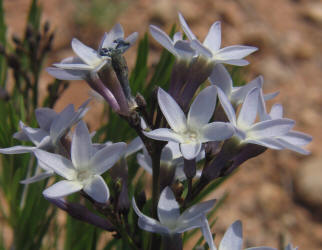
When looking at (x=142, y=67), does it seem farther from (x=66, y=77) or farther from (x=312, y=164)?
(x=312, y=164)

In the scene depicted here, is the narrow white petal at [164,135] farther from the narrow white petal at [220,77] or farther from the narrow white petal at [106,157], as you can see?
the narrow white petal at [220,77]

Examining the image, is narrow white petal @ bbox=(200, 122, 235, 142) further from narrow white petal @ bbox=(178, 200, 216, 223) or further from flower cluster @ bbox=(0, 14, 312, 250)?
narrow white petal @ bbox=(178, 200, 216, 223)

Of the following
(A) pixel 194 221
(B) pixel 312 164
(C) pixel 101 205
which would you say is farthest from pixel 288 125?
(B) pixel 312 164

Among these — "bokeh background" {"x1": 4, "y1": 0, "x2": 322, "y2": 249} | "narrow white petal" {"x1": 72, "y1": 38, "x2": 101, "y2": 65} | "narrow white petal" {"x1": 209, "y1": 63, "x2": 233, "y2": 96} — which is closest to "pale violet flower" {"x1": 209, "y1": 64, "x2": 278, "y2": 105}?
"narrow white petal" {"x1": 209, "y1": 63, "x2": 233, "y2": 96}

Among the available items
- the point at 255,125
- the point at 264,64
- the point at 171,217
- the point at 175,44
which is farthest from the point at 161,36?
the point at 264,64

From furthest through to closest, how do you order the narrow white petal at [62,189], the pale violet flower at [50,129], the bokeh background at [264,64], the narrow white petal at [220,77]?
the bokeh background at [264,64]
the narrow white petal at [220,77]
the pale violet flower at [50,129]
the narrow white petal at [62,189]

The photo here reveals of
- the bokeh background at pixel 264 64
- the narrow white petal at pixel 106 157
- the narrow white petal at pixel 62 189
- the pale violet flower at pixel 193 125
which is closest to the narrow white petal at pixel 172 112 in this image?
the pale violet flower at pixel 193 125

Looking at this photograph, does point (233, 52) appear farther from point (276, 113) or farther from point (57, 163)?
point (57, 163)
